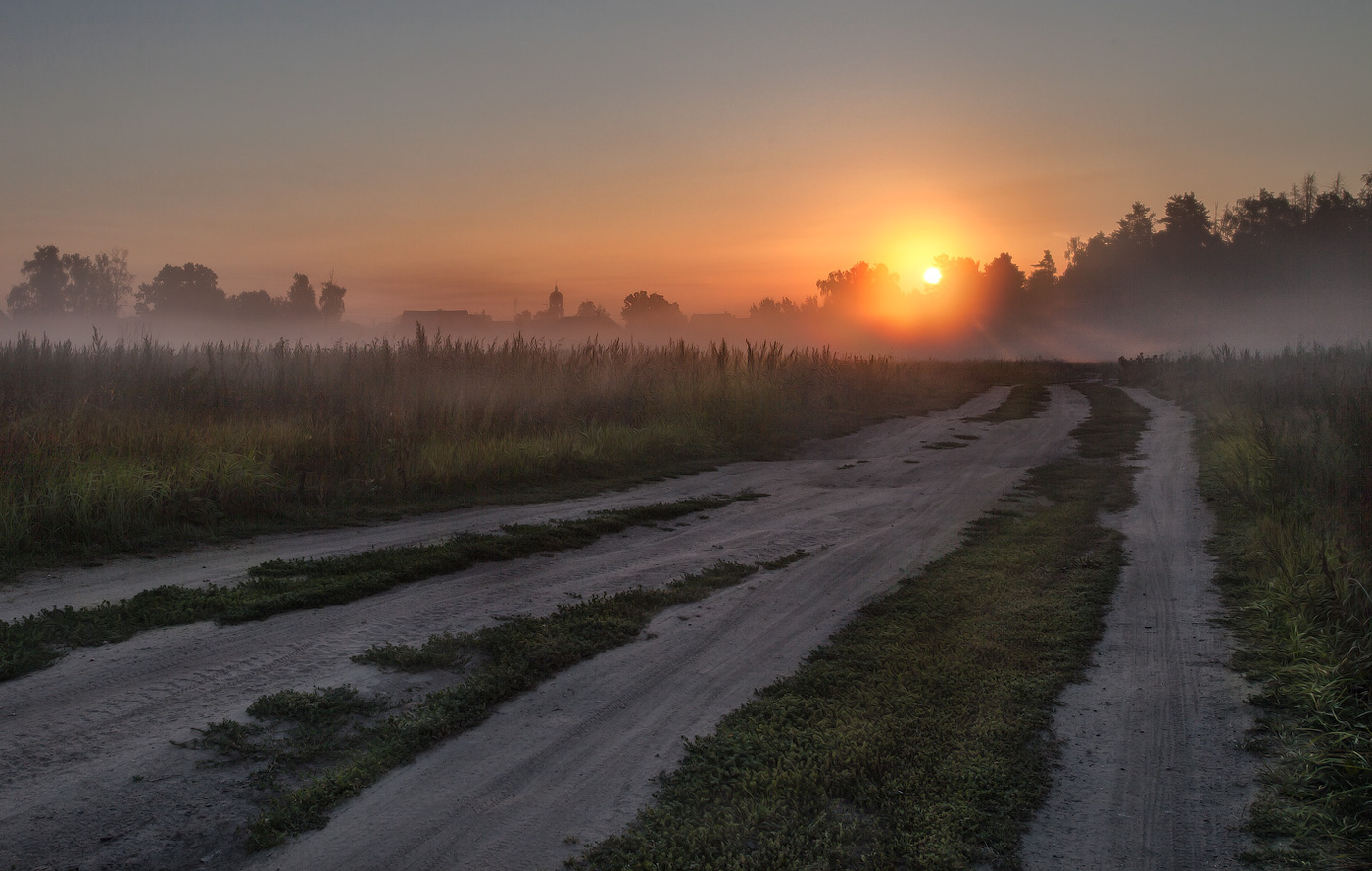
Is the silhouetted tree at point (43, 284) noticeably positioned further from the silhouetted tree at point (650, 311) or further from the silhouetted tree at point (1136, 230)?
the silhouetted tree at point (1136, 230)

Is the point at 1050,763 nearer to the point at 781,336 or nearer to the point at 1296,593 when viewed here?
the point at 1296,593

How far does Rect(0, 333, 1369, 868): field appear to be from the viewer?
9.40 ft

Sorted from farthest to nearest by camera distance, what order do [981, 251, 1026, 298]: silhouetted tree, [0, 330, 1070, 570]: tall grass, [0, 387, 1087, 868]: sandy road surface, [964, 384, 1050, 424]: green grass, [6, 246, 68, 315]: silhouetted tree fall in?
[981, 251, 1026, 298]: silhouetted tree < [6, 246, 68, 315]: silhouetted tree < [964, 384, 1050, 424]: green grass < [0, 330, 1070, 570]: tall grass < [0, 387, 1087, 868]: sandy road surface

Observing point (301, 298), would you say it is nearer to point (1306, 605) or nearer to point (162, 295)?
point (162, 295)

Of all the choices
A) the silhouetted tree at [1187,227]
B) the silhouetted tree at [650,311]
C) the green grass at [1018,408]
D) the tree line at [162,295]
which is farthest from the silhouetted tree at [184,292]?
the silhouetted tree at [1187,227]

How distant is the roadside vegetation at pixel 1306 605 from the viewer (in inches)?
115

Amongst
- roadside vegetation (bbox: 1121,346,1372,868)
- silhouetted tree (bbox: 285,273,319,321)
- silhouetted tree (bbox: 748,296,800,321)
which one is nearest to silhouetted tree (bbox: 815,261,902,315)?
silhouetted tree (bbox: 748,296,800,321)

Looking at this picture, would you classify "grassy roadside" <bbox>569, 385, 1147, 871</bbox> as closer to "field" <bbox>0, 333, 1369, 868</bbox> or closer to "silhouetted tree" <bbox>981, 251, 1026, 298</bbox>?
"field" <bbox>0, 333, 1369, 868</bbox>

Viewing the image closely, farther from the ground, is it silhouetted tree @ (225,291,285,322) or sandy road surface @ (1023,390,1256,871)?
silhouetted tree @ (225,291,285,322)

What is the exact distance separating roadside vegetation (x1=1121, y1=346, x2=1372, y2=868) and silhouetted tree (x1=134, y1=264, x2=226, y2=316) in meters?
80.9

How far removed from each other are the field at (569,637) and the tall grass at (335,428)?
0.23 ft

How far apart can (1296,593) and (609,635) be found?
15.2 feet

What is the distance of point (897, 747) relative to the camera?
11.3 ft

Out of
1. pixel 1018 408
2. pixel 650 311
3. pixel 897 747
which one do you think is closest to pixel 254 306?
pixel 650 311
